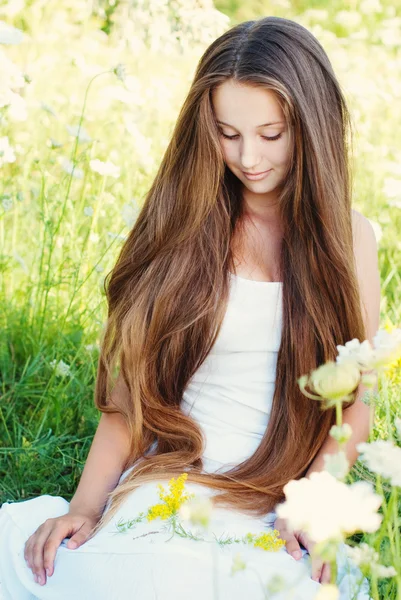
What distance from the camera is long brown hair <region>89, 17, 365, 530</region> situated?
4.98 feet

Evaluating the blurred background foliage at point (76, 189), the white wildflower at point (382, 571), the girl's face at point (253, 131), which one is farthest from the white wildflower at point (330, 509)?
the girl's face at point (253, 131)

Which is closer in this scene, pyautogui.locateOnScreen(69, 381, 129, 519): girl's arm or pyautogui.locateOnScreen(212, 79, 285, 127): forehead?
pyautogui.locateOnScreen(212, 79, 285, 127): forehead

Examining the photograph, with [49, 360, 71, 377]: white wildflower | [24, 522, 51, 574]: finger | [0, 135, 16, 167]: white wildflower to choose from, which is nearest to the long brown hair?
[24, 522, 51, 574]: finger

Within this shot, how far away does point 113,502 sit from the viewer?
1521 millimetres

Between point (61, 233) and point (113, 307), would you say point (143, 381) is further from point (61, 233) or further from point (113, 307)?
point (61, 233)

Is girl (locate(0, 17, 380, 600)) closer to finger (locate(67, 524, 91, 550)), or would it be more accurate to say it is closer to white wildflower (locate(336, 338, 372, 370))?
finger (locate(67, 524, 91, 550))

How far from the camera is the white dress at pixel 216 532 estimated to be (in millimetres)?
1312

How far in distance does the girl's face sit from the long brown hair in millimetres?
14

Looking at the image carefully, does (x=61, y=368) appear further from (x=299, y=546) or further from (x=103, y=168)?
(x=299, y=546)

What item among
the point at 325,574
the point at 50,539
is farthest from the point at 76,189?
the point at 325,574

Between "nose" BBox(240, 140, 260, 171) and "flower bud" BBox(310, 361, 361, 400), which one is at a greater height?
"nose" BBox(240, 140, 260, 171)

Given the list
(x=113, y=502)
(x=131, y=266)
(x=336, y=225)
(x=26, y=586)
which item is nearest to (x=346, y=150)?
(x=336, y=225)

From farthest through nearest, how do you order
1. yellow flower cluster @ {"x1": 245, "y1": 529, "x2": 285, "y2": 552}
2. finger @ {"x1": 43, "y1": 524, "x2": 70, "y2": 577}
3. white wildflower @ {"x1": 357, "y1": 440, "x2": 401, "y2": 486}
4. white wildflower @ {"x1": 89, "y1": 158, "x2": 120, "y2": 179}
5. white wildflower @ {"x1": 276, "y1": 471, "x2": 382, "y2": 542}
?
white wildflower @ {"x1": 89, "y1": 158, "x2": 120, "y2": 179}
finger @ {"x1": 43, "y1": 524, "x2": 70, "y2": 577}
yellow flower cluster @ {"x1": 245, "y1": 529, "x2": 285, "y2": 552}
white wildflower @ {"x1": 357, "y1": 440, "x2": 401, "y2": 486}
white wildflower @ {"x1": 276, "y1": 471, "x2": 382, "y2": 542}

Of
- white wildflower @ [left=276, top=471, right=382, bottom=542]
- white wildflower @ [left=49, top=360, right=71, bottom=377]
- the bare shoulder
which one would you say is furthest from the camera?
white wildflower @ [left=49, top=360, right=71, bottom=377]
